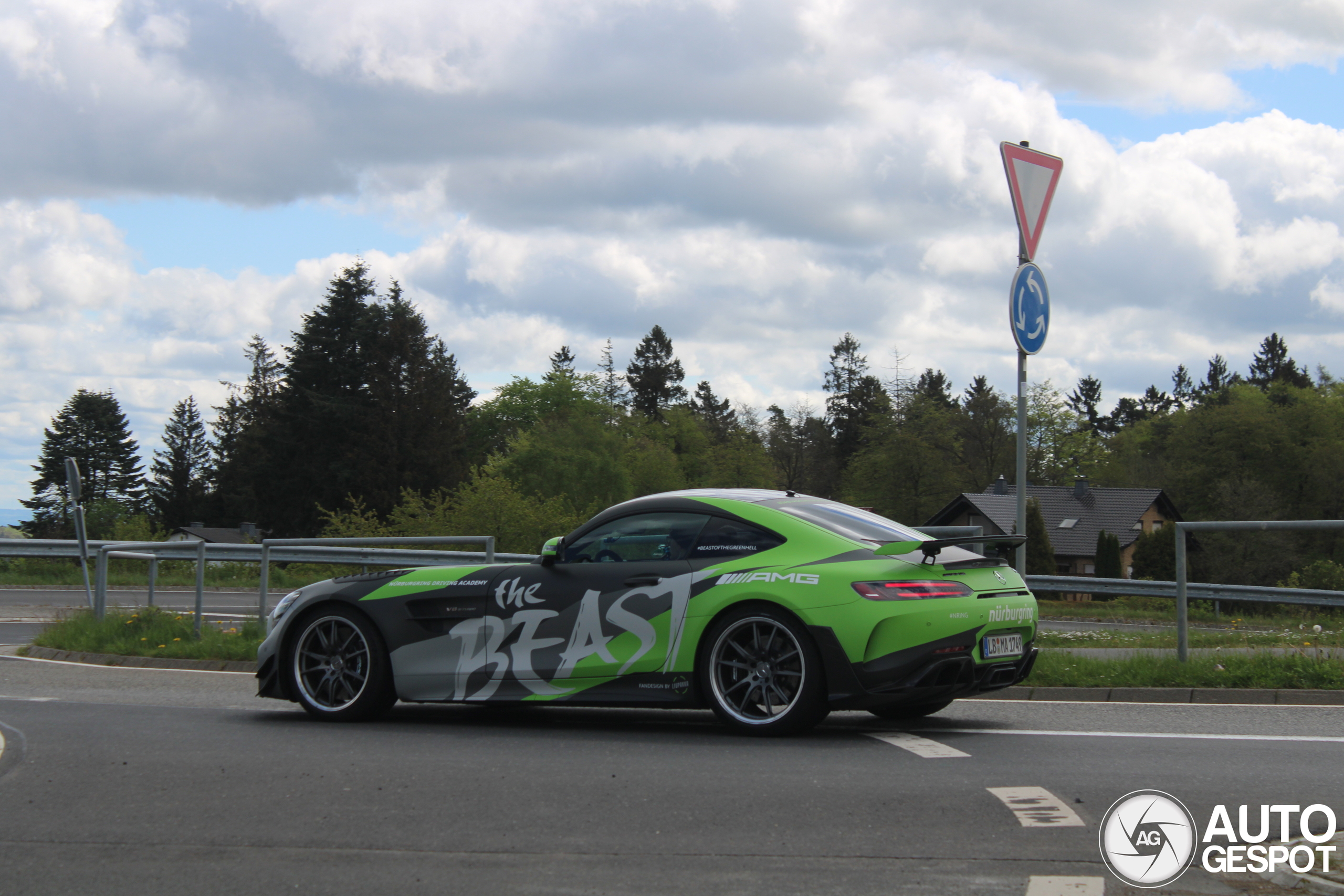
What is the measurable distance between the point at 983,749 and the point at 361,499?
54188mm

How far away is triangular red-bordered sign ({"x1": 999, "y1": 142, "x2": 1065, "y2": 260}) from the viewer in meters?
10.2

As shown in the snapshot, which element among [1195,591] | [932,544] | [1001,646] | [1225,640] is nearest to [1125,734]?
[1001,646]

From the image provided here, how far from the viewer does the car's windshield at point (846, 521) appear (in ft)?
24.6

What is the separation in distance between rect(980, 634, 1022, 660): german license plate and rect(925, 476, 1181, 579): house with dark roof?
69409 millimetres

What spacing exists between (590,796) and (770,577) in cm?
184

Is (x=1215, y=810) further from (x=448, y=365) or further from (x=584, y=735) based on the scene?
(x=448, y=365)

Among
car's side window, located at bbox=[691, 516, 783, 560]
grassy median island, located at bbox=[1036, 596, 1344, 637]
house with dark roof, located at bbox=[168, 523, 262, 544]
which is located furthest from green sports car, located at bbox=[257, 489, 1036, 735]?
house with dark roof, located at bbox=[168, 523, 262, 544]

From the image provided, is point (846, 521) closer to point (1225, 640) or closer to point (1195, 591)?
point (1225, 640)

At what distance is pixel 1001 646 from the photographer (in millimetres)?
7246

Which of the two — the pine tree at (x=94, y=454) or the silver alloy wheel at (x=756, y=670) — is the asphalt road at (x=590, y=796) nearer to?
the silver alloy wheel at (x=756, y=670)

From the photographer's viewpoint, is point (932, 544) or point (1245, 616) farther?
point (1245, 616)

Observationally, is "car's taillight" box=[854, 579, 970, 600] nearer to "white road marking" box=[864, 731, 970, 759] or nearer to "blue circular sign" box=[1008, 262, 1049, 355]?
"white road marking" box=[864, 731, 970, 759]

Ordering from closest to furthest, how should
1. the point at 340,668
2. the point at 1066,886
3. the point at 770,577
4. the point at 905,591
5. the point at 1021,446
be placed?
1. the point at 1066,886
2. the point at 905,591
3. the point at 770,577
4. the point at 340,668
5. the point at 1021,446

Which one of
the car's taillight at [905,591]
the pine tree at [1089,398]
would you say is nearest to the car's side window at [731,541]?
the car's taillight at [905,591]
